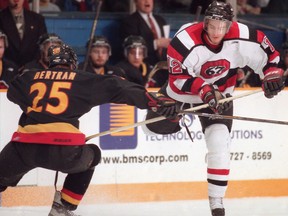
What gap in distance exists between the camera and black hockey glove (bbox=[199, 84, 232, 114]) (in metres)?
5.38

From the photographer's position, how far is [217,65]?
570cm

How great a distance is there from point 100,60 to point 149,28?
60 cm

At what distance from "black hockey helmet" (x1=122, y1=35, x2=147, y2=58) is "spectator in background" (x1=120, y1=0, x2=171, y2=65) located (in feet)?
0.65

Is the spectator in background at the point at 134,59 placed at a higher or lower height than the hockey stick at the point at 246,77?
higher

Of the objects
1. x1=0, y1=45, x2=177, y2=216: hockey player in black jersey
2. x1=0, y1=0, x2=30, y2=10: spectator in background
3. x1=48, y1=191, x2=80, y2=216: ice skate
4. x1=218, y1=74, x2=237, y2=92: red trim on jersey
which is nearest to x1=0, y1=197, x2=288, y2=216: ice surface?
x1=48, y1=191, x2=80, y2=216: ice skate

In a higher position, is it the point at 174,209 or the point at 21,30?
the point at 21,30

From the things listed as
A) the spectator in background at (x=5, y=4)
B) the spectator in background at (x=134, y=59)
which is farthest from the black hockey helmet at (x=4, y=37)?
the spectator in background at (x=134, y=59)

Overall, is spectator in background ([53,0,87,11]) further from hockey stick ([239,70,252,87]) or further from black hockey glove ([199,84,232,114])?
black hockey glove ([199,84,232,114])

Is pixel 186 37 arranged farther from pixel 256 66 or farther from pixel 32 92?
pixel 32 92

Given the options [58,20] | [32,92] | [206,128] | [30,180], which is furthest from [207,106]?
[58,20]

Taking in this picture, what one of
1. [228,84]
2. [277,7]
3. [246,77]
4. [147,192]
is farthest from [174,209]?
[277,7]

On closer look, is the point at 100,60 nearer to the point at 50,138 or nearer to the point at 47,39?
the point at 47,39

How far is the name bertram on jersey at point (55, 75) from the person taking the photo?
16.7 ft

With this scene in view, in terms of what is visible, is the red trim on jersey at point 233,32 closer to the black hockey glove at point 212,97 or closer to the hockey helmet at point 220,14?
the hockey helmet at point 220,14
